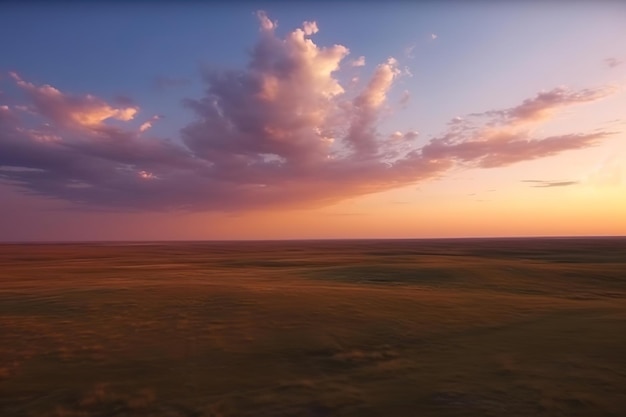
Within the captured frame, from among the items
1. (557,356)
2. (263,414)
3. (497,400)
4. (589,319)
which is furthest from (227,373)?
(589,319)

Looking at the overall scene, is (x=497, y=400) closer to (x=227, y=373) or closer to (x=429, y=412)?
(x=429, y=412)

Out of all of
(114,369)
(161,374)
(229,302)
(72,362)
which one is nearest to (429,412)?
(161,374)

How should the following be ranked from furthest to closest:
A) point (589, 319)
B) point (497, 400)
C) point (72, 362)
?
point (589, 319), point (72, 362), point (497, 400)

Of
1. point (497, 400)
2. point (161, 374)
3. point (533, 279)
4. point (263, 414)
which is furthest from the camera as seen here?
point (533, 279)

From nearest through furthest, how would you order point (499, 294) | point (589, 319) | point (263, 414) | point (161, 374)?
point (263, 414)
point (161, 374)
point (589, 319)
point (499, 294)

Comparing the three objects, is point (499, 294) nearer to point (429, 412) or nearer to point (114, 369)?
point (429, 412)

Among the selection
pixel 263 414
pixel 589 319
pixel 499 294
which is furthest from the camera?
pixel 499 294

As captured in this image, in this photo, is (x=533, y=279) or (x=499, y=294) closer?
(x=499, y=294)

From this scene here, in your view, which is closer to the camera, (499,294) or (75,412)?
(75,412)

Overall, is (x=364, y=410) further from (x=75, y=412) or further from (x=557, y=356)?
(x=557, y=356)
